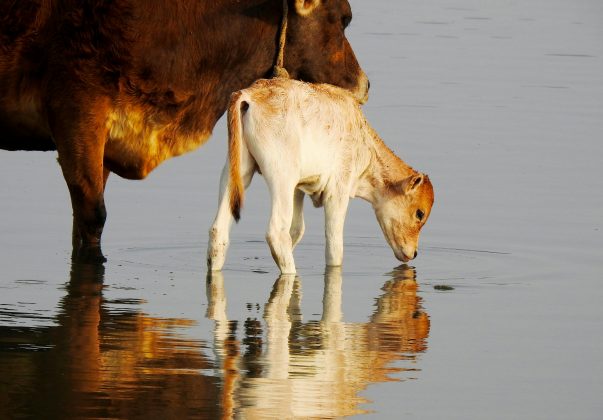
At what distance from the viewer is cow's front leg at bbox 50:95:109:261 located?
36.6 ft

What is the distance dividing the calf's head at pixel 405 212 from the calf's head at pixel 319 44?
2.43 ft

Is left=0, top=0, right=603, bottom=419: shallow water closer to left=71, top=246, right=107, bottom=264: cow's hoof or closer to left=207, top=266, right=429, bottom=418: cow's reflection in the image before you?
left=207, top=266, right=429, bottom=418: cow's reflection

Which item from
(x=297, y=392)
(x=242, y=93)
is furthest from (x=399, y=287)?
(x=297, y=392)

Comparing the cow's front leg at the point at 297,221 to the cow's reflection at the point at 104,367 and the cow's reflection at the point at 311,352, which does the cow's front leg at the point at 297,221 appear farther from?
the cow's reflection at the point at 104,367

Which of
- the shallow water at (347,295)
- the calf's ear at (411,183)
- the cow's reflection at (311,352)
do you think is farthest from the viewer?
the calf's ear at (411,183)

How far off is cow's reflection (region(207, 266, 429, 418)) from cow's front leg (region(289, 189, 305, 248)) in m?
0.55

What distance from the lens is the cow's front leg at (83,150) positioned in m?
11.1

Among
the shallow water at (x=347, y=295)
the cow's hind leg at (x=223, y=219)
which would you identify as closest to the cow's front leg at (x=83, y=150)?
the shallow water at (x=347, y=295)

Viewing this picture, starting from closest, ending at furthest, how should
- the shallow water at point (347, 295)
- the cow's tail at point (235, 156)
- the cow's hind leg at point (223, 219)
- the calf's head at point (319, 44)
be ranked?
the shallow water at point (347, 295) < the cow's tail at point (235, 156) < the cow's hind leg at point (223, 219) < the calf's head at point (319, 44)

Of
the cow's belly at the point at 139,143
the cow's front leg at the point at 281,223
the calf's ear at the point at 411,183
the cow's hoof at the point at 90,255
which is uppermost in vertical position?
the cow's belly at the point at 139,143

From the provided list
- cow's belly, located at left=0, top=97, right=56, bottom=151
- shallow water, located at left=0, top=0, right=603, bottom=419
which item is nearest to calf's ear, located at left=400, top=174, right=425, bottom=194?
shallow water, located at left=0, top=0, right=603, bottom=419

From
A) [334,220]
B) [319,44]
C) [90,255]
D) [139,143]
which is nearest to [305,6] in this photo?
[319,44]

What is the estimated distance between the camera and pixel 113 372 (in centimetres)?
848

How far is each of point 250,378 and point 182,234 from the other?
14.0ft
